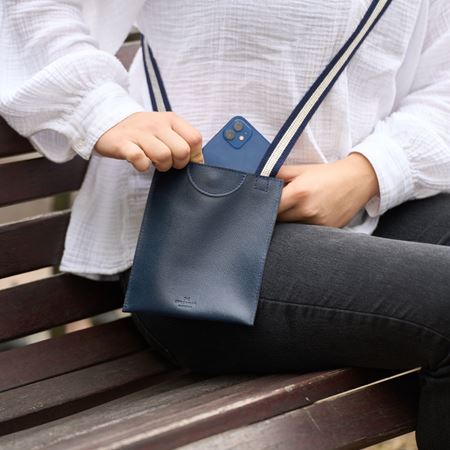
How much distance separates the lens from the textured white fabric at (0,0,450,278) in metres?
1.72

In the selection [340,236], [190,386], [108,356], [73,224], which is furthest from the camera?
[108,356]

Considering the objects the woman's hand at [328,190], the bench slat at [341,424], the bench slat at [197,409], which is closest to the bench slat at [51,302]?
the bench slat at [197,409]

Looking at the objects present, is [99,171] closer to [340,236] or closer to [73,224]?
[73,224]

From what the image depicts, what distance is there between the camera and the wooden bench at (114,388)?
1398mm

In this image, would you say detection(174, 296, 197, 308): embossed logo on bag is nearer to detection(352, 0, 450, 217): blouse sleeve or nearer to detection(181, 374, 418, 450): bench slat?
detection(181, 374, 418, 450): bench slat

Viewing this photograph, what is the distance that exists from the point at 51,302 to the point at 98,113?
477 millimetres

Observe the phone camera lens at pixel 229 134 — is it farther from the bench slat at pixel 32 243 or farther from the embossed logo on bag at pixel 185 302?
the bench slat at pixel 32 243

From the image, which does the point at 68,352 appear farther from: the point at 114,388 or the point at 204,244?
the point at 204,244

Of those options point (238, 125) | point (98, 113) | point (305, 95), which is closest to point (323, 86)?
point (305, 95)

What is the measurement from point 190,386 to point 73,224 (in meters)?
0.39

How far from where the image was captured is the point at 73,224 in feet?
6.11

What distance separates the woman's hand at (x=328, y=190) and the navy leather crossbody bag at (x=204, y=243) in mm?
68

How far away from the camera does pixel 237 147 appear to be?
1.70 metres

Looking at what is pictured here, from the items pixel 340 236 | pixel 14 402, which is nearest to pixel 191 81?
pixel 340 236
